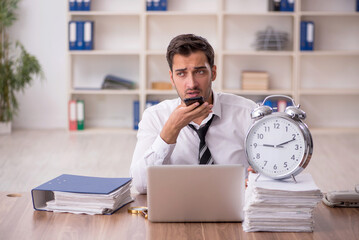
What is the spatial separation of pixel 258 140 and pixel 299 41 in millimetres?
4816

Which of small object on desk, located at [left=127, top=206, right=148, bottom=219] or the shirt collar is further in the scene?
the shirt collar

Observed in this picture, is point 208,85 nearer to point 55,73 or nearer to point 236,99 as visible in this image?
point 236,99

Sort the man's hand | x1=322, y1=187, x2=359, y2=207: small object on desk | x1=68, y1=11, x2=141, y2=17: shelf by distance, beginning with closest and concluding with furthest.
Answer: x1=322, y1=187, x2=359, y2=207: small object on desk → the man's hand → x1=68, y1=11, x2=141, y2=17: shelf

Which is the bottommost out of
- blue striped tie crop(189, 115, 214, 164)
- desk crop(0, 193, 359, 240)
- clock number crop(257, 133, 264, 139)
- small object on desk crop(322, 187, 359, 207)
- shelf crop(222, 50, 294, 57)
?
desk crop(0, 193, 359, 240)

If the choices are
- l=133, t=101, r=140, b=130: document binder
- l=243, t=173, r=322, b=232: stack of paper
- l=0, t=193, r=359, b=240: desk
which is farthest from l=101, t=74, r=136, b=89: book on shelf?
l=243, t=173, r=322, b=232: stack of paper

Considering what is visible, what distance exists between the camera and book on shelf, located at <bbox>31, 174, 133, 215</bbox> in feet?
6.53

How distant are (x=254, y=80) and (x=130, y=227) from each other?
4873mm

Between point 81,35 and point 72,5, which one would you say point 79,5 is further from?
point 81,35

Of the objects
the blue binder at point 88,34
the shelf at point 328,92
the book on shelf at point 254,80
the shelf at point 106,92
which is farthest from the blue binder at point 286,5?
the blue binder at point 88,34

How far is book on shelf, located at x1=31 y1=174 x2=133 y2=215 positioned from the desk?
0.03 metres

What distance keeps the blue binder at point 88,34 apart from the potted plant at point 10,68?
0.60 meters

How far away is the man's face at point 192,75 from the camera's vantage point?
7.50ft

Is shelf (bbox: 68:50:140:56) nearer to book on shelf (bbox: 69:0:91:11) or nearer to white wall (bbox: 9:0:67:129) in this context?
white wall (bbox: 9:0:67:129)

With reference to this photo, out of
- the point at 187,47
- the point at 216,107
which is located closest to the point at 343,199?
the point at 216,107
